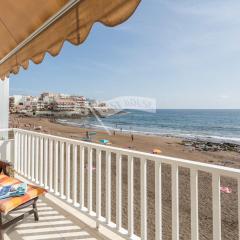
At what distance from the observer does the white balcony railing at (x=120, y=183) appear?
1.79m

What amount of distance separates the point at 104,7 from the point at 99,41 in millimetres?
31139

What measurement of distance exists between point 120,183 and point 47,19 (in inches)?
63.6

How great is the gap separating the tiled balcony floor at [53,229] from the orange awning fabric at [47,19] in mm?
1781

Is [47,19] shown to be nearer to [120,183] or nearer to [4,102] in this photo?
[120,183]

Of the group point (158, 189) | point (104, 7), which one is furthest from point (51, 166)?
point (104, 7)

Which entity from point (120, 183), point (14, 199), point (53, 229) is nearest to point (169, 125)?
point (53, 229)

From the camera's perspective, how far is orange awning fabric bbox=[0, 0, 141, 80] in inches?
64.7

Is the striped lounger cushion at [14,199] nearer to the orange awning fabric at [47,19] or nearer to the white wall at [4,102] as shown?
the orange awning fabric at [47,19]

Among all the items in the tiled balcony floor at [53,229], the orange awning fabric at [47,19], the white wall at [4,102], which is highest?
the orange awning fabric at [47,19]

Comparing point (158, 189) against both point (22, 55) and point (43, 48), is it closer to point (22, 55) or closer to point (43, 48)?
point (43, 48)

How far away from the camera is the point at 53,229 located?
8.93 feet

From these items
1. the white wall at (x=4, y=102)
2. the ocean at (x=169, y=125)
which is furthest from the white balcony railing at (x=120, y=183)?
the ocean at (x=169, y=125)

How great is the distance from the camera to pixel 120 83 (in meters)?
40.1

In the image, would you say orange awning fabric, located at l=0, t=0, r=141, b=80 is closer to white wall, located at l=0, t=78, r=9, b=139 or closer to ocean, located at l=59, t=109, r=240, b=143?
white wall, located at l=0, t=78, r=9, b=139
